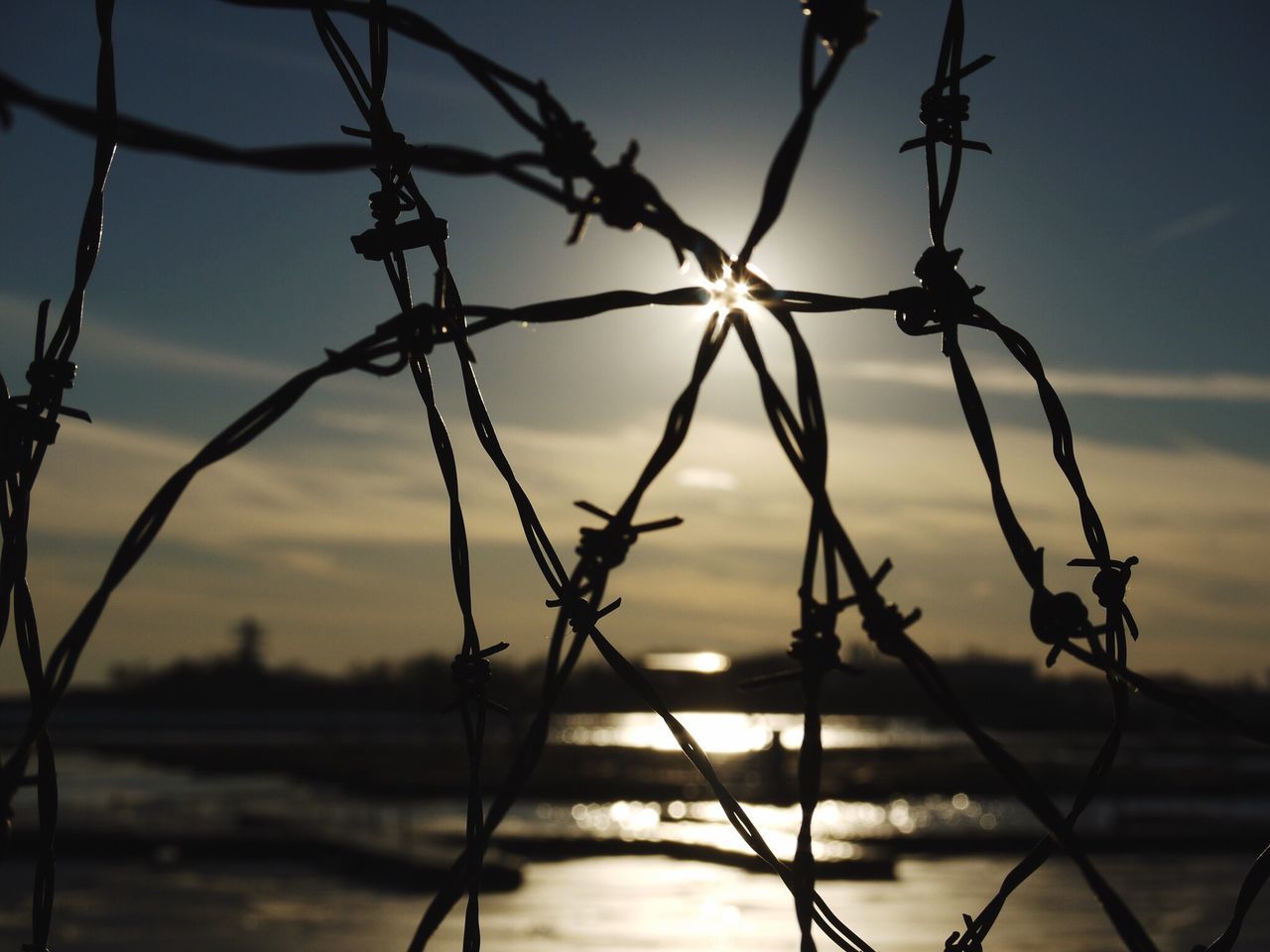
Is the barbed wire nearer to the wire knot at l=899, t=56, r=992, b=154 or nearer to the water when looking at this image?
the wire knot at l=899, t=56, r=992, b=154

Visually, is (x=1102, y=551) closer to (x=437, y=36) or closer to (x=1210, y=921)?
(x=437, y=36)

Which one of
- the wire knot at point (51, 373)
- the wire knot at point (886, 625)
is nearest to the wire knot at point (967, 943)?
the wire knot at point (886, 625)

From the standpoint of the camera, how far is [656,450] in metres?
1.28

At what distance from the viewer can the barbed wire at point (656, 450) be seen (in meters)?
1.14

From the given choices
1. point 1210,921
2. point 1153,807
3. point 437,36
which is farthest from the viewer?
point 1153,807

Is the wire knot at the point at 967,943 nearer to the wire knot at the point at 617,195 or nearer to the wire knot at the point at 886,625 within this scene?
the wire knot at the point at 886,625

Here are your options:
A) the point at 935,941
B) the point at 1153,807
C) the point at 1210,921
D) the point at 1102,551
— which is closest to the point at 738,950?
the point at 935,941

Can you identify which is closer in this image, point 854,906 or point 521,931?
point 521,931

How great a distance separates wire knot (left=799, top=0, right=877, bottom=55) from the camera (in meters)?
1.12

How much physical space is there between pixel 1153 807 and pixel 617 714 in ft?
337

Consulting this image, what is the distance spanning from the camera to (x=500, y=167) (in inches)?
42.8

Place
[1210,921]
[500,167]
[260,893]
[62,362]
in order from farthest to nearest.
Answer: [260,893], [1210,921], [62,362], [500,167]

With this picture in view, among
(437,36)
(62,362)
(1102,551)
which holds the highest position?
(437,36)

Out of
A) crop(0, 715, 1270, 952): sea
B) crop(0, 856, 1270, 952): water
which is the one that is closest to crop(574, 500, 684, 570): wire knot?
crop(0, 715, 1270, 952): sea
